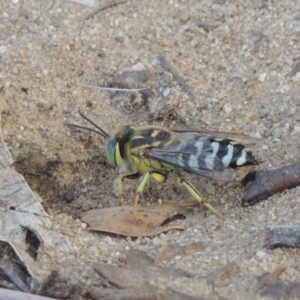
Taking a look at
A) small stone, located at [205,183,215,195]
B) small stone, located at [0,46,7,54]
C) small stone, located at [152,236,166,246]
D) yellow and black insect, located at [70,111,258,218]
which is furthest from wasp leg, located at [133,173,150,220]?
small stone, located at [0,46,7,54]

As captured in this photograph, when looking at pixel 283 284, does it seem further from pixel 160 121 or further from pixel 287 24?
pixel 287 24

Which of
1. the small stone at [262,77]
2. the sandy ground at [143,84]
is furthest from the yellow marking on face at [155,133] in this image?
the small stone at [262,77]

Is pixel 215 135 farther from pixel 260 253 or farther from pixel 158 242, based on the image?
pixel 260 253

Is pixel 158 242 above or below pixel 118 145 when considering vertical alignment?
below

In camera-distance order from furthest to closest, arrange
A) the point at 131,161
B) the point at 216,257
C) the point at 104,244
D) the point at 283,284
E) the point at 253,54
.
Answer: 1. the point at 253,54
2. the point at 131,161
3. the point at 104,244
4. the point at 216,257
5. the point at 283,284

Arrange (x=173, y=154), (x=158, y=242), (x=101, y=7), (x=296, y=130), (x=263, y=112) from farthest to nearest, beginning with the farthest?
(x=101, y=7) → (x=263, y=112) → (x=296, y=130) → (x=173, y=154) → (x=158, y=242)

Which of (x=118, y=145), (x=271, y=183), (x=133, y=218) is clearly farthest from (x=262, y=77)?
(x=133, y=218)

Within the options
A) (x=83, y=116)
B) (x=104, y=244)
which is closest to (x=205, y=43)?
(x=83, y=116)
